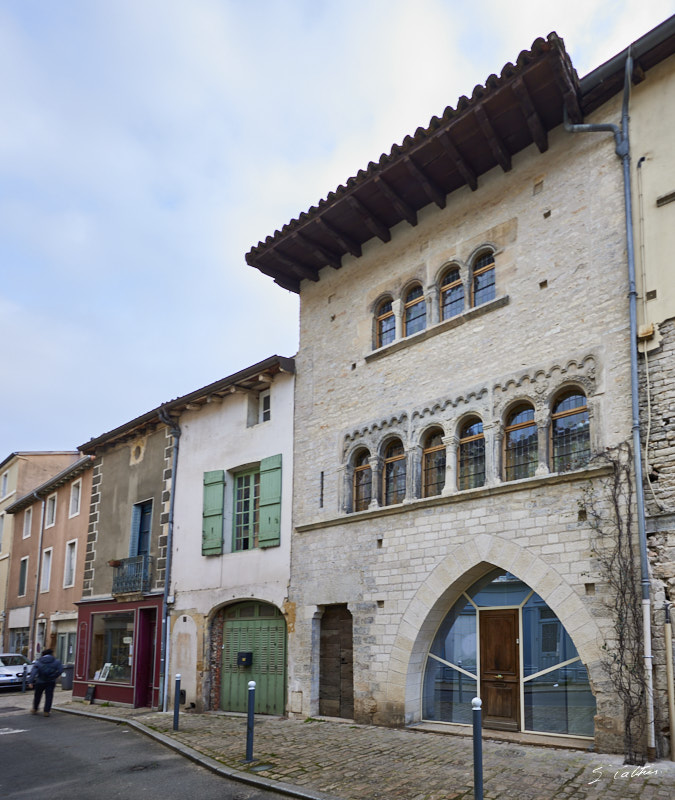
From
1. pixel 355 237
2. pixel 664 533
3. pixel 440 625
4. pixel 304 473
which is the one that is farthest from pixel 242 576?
pixel 664 533

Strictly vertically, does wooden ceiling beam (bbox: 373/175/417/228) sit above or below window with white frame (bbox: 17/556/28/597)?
above

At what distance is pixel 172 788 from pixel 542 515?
5522 millimetres

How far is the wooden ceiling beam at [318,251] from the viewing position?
1396 centimetres

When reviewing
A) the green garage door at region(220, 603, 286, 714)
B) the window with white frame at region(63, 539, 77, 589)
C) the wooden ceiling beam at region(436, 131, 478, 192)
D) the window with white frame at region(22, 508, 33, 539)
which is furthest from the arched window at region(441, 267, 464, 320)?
the window with white frame at region(22, 508, 33, 539)

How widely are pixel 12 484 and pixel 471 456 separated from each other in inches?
1100

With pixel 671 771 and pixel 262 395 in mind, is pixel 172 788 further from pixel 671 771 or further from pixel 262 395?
pixel 262 395

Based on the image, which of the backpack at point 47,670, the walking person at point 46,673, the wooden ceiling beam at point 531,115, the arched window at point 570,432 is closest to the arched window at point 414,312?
the wooden ceiling beam at point 531,115

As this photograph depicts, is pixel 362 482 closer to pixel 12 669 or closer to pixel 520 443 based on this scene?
pixel 520 443

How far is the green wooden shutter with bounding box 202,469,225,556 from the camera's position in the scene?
1567cm

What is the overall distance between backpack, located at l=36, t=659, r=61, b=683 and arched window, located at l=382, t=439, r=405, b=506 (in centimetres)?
831

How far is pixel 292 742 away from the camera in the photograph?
415 inches

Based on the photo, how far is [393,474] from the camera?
1233cm

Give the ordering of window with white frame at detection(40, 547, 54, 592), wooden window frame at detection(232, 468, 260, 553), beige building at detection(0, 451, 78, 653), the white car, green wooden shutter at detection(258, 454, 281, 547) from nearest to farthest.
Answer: green wooden shutter at detection(258, 454, 281, 547), wooden window frame at detection(232, 468, 260, 553), the white car, window with white frame at detection(40, 547, 54, 592), beige building at detection(0, 451, 78, 653)

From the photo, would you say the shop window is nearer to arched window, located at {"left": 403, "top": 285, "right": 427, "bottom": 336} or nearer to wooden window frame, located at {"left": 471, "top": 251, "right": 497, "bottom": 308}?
arched window, located at {"left": 403, "top": 285, "right": 427, "bottom": 336}
